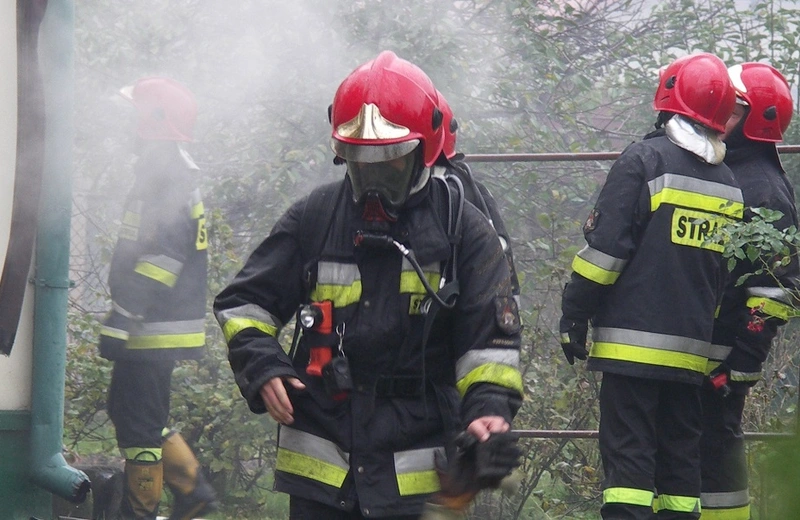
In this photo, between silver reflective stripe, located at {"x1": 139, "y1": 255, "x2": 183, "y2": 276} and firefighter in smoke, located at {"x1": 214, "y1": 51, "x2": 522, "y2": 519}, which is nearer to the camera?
firefighter in smoke, located at {"x1": 214, "y1": 51, "x2": 522, "y2": 519}

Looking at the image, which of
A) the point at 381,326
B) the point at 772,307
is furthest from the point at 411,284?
the point at 772,307

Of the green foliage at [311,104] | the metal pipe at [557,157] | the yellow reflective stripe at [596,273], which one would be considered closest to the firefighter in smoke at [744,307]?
the metal pipe at [557,157]

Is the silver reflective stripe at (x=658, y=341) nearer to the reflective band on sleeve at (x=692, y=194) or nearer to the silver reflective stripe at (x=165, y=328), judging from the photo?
the reflective band on sleeve at (x=692, y=194)

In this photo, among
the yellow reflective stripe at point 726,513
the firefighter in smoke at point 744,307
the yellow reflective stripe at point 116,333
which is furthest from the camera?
the yellow reflective stripe at point 116,333

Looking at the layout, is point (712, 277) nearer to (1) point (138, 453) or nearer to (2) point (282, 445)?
(2) point (282, 445)

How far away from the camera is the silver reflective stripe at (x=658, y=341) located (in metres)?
3.96

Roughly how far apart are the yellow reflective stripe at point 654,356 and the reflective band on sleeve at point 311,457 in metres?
1.79

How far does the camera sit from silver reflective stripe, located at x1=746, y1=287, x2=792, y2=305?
4.17m

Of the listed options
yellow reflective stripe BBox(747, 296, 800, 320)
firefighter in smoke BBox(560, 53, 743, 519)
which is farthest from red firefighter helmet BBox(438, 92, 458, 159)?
yellow reflective stripe BBox(747, 296, 800, 320)

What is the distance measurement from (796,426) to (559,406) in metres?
4.86

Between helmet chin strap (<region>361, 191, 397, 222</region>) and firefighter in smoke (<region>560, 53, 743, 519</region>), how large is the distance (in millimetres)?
1669

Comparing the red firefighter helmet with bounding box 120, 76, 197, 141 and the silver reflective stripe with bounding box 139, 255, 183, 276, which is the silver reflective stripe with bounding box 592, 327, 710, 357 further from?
the red firefighter helmet with bounding box 120, 76, 197, 141

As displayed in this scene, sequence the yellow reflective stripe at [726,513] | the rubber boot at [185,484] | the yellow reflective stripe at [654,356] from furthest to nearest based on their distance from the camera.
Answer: the rubber boot at [185,484] < the yellow reflective stripe at [726,513] < the yellow reflective stripe at [654,356]

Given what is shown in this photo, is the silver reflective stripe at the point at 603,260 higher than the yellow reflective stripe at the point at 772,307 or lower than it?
higher
